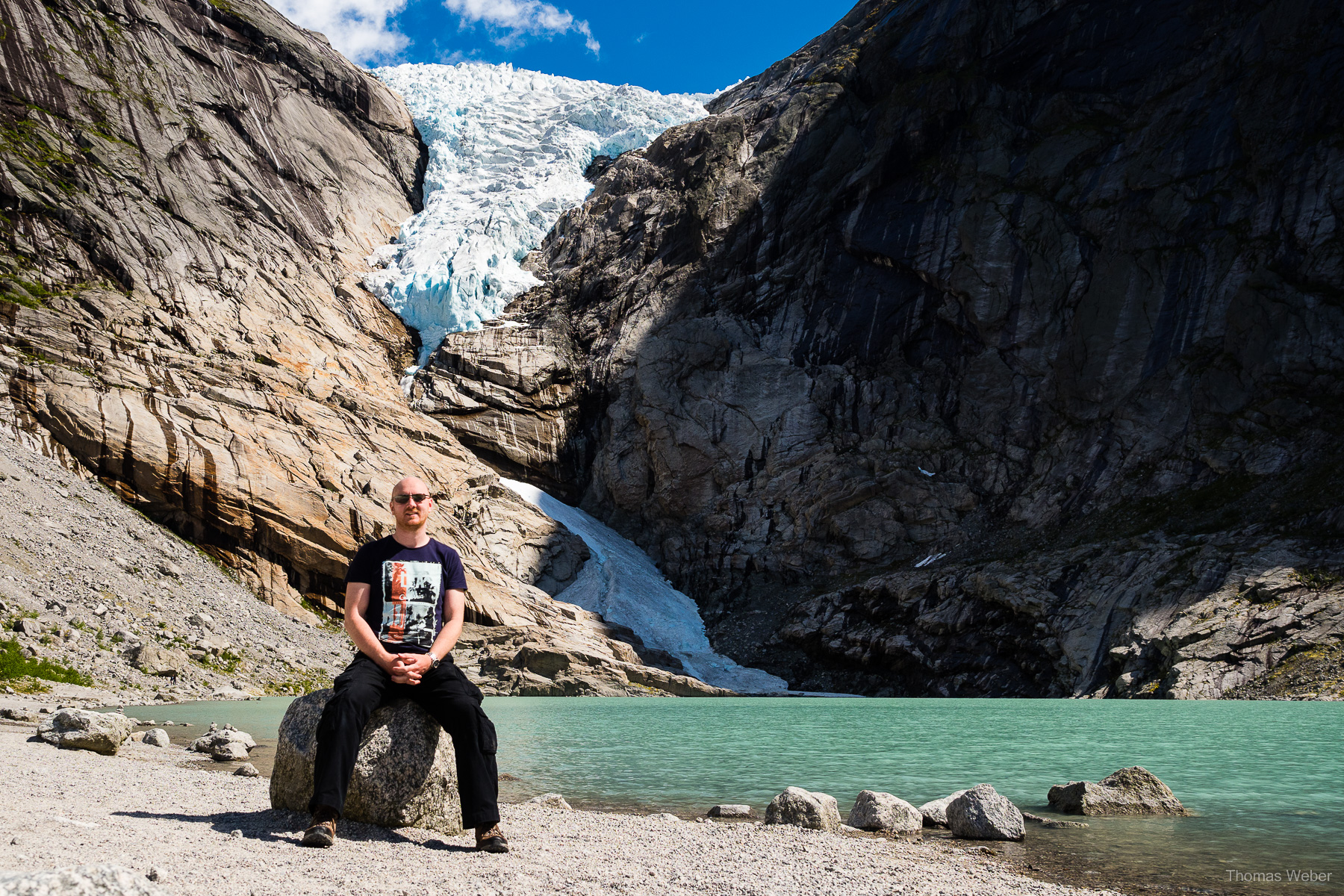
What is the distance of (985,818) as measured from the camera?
23.9 feet

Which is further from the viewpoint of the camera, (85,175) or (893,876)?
(85,175)

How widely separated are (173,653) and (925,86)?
55318mm

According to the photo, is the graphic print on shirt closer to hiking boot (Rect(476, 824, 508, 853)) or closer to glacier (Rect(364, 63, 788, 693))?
hiking boot (Rect(476, 824, 508, 853))

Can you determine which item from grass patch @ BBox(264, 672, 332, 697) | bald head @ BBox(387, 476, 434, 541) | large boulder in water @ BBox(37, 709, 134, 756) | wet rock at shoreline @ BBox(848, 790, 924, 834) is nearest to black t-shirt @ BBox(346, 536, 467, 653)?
bald head @ BBox(387, 476, 434, 541)

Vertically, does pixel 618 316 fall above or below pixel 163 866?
above

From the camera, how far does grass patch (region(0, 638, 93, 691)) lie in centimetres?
1755

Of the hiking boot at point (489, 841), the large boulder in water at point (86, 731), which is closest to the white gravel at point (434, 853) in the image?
the hiking boot at point (489, 841)

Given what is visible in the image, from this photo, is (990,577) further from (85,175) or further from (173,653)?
(85,175)

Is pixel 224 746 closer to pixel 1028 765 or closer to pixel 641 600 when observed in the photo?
pixel 1028 765

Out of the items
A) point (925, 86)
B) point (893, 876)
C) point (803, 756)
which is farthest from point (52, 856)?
point (925, 86)

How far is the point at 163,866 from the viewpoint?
4.41 meters

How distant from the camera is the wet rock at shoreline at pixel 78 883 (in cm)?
278

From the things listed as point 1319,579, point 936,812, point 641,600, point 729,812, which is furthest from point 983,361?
point 729,812

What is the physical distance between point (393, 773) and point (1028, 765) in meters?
9.50
